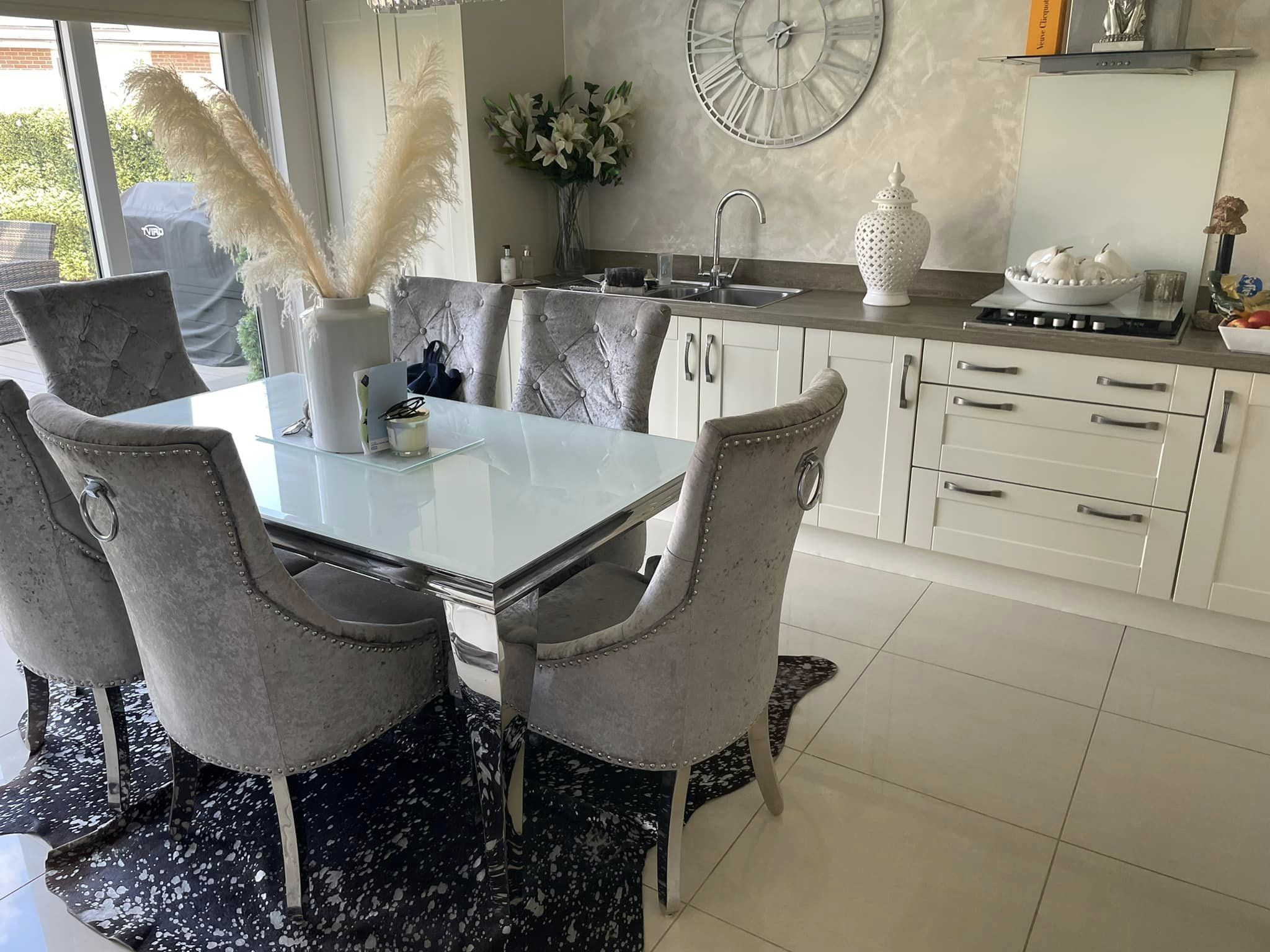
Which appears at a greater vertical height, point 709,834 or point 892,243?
point 892,243

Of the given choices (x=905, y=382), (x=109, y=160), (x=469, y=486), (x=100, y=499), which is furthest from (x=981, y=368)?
(x=109, y=160)

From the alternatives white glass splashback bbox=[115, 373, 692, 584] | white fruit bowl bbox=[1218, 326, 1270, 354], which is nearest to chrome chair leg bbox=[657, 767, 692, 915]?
white glass splashback bbox=[115, 373, 692, 584]

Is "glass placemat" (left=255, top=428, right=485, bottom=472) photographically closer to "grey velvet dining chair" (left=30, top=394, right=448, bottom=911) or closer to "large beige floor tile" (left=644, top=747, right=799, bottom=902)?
"grey velvet dining chair" (left=30, top=394, right=448, bottom=911)

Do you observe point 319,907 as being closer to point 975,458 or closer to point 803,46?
point 975,458

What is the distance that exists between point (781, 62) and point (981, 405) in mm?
1564

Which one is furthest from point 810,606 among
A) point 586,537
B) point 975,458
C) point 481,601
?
point 481,601

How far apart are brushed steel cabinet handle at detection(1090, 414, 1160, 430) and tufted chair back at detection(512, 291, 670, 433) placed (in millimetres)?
1280

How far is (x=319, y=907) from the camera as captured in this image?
6.02ft

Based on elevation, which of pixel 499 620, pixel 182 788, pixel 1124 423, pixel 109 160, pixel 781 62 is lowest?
pixel 182 788

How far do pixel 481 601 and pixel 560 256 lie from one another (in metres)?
2.81

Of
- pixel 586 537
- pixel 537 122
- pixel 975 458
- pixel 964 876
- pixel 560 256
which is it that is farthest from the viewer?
pixel 560 256

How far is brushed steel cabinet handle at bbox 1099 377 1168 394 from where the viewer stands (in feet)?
8.59

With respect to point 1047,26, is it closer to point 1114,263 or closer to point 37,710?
point 1114,263

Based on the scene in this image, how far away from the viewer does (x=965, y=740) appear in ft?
7.78
